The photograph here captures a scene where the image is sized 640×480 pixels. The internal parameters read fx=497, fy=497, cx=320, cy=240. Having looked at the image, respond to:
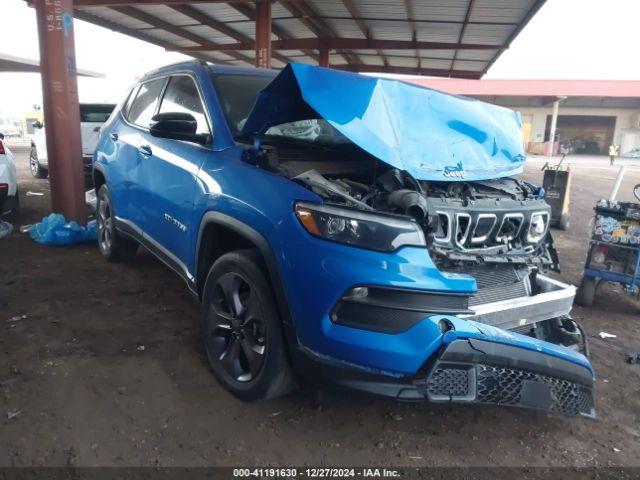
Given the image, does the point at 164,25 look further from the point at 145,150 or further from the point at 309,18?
the point at 145,150

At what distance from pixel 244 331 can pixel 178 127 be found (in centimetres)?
132

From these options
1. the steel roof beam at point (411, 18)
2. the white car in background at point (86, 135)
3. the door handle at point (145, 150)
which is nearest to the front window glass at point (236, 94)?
the door handle at point (145, 150)

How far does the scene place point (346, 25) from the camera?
11422mm

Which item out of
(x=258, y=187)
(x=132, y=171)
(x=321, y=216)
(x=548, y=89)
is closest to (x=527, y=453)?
(x=321, y=216)

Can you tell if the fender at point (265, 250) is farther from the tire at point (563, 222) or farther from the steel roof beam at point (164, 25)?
the steel roof beam at point (164, 25)

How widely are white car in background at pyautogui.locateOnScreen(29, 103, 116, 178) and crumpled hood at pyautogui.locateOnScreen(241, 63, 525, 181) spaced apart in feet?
21.8

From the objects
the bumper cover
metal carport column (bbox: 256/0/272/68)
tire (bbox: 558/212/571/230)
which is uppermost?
metal carport column (bbox: 256/0/272/68)

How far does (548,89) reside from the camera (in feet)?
117

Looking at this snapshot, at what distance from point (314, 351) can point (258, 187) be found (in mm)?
883

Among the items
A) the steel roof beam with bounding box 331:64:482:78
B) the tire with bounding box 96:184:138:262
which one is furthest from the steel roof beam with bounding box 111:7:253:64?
the tire with bounding box 96:184:138:262

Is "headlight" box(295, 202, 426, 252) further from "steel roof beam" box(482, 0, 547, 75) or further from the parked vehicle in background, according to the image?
the parked vehicle in background

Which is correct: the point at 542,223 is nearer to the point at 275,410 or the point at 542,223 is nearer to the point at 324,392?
the point at 324,392

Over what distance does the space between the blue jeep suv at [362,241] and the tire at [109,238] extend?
1.37 m

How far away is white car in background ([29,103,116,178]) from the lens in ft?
31.0
